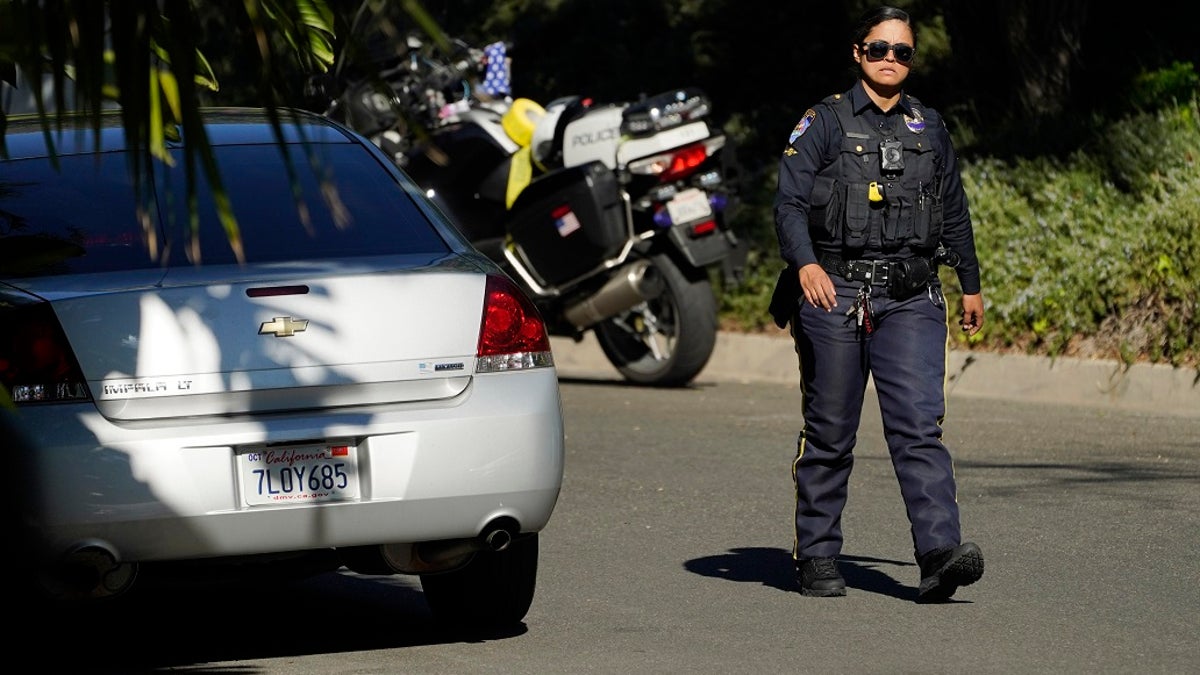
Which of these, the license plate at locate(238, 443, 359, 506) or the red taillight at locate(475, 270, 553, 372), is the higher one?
the red taillight at locate(475, 270, 553, 372)

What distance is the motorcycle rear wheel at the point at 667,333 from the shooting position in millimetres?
11688

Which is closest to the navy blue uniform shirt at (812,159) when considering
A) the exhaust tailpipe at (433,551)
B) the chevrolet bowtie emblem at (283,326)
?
the exhaust tailpipe at (433,551)

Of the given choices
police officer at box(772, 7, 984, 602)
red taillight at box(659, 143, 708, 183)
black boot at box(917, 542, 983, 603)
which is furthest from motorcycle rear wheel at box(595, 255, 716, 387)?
black boot at box(917, 542, 983, 603)

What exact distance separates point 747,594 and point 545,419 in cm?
125

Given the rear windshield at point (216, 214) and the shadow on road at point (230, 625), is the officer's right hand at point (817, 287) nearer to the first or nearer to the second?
the rear windshield at point (216, 214)

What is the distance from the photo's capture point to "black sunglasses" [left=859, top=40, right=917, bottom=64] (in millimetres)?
6016

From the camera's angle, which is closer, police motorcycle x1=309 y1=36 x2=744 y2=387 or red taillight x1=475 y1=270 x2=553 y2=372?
red taillight x1=475 y1=270 x2=553 y2=372

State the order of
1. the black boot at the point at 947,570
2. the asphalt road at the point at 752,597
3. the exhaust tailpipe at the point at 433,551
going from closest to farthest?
1. the exhaust tailpipe at the point at 433,551
2. the asphalt road at the point at 752,597
3. the black boot at the point at 947,570

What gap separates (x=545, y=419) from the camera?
5324 mm

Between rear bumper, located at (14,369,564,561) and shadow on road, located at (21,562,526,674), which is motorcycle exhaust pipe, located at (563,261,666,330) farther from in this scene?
Result: rear bumper, located at (14,369,564,561)

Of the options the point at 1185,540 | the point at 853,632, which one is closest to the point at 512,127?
the point at 1185,540

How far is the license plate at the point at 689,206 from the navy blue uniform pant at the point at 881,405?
5.34m

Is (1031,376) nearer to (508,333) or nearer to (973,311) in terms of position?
(973,311)

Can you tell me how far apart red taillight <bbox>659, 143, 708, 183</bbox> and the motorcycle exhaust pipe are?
521 mm
